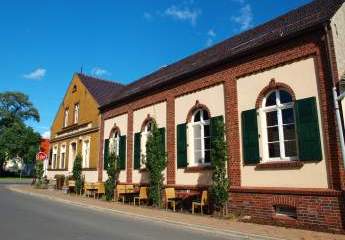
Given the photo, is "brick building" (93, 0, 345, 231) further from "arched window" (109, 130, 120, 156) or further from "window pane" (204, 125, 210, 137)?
"arched window" (109, 130, 120, 156)

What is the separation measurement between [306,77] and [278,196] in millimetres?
3871

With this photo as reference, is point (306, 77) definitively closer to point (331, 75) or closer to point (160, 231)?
point (331, 75)

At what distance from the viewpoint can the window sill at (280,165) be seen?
1103cm

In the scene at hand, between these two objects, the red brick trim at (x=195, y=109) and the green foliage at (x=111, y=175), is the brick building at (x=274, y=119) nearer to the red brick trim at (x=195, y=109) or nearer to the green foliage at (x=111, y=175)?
the red brick trim at (x=195, y=109)

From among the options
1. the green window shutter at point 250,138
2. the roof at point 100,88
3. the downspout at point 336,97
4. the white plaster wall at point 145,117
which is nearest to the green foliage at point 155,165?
the white plaster wall at point 145,117

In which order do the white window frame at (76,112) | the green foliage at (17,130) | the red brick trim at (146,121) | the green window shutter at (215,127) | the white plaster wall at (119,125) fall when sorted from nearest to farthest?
the green window shutter at (215,127)
the red brick trim at (146,121)
the white plaster wall at (119,125)
the white window frame at (76,112)
the green foliage at (17,130)

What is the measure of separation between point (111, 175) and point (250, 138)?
9.02 m

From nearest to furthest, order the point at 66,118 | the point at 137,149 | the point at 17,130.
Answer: the point at 137,149, the point at 66,118, the point at 17,130

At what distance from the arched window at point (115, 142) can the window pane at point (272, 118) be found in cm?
1036

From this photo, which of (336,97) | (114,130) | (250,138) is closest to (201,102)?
(250,138)

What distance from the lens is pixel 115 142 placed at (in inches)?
837

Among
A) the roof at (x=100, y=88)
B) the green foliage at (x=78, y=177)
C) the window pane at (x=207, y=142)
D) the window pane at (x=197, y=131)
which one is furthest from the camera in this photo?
the roof at (x=100, y=88)

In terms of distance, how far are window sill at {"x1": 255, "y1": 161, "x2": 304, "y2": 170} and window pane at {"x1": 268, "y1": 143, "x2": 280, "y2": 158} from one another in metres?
0.38

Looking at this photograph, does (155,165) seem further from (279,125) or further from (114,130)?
(114,130)
